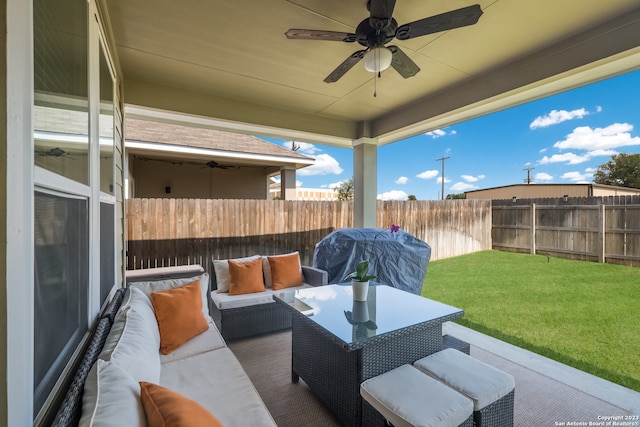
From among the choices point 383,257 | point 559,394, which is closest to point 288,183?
point 383,257

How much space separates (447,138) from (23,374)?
55.6ft

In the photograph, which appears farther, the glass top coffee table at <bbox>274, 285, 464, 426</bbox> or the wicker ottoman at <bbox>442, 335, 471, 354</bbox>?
the wicker ottoman at <bbox>442, 335, 471, 354</bbox>

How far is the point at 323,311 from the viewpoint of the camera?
215 cm

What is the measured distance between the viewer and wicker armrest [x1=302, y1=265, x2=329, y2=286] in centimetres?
368

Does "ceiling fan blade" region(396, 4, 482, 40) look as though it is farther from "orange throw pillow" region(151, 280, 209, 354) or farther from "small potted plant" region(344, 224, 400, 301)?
"orange throw pillow" region(151, 280, 209, 354)

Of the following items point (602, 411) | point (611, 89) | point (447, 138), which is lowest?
point (602, 411)

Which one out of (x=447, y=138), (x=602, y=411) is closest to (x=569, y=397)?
(x=602, y=411)

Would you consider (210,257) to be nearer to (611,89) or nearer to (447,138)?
(611,89)

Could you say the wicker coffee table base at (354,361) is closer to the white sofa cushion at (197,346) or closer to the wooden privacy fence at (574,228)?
the white sofa cushion at (197,346)

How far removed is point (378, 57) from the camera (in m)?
2.26

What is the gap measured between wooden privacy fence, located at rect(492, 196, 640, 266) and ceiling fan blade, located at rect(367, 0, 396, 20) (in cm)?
709

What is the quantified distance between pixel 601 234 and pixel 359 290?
6993 millimetres

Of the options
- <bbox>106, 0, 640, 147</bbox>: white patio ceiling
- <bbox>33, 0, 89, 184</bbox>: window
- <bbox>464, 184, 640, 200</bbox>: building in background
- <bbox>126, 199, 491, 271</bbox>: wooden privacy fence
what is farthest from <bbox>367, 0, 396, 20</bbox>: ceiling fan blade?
<bbox>464, 184, 640, 200</bbox>: building in background

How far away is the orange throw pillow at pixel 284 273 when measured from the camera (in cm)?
364
